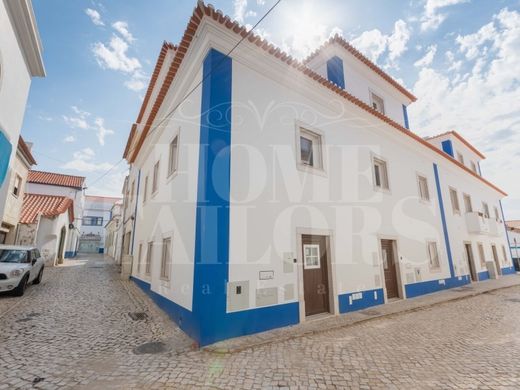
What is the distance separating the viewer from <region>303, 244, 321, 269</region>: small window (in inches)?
258

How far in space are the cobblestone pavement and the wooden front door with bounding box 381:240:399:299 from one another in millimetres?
2119

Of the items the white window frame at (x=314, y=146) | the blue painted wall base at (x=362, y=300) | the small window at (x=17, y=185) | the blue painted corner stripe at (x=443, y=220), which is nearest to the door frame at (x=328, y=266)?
the blue painted wall base at (x=362, y=300)

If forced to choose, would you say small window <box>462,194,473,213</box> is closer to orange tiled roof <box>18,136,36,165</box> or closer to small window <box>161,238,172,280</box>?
small window <box>161,238,172,280</box>

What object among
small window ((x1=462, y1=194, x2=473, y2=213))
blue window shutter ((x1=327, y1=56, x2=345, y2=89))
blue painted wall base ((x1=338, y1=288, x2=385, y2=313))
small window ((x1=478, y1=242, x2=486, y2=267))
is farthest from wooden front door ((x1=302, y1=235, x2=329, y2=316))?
small window ((x1=478, y1=242, x2=486, y2=267))

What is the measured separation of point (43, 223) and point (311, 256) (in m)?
17.5

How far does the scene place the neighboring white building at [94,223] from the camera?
43188 millimetres

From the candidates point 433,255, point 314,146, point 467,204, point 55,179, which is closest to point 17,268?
point 314,146

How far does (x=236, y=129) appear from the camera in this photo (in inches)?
224

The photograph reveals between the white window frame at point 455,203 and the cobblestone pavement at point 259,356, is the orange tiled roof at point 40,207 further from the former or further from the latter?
the white window frame at point 455,203

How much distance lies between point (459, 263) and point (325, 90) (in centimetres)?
1134

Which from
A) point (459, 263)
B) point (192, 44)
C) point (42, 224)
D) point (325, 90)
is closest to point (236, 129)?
point (192, 44)

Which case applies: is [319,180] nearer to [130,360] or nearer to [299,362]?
[299,362]

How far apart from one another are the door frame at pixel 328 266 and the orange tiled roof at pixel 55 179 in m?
28.4

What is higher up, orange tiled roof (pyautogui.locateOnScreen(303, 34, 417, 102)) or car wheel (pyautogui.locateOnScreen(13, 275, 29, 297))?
orange tiled roof (pyautogui.locateOnScreen(303, 34, 417, 102))
